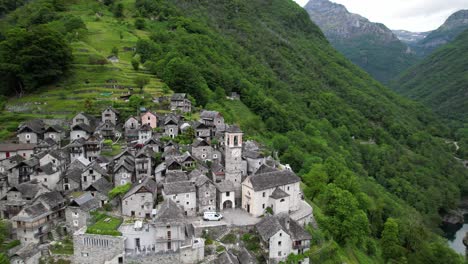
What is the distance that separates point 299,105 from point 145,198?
9530 centimetres

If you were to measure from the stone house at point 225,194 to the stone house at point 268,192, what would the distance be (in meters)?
1.65

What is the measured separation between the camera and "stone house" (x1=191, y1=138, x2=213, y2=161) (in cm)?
5544

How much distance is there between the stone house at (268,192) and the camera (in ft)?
155

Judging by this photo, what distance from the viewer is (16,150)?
182ft

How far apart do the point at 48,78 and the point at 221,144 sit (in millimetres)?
44860

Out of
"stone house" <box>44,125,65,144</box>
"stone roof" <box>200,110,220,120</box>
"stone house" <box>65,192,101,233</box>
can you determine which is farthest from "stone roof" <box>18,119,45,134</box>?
"stone roof" <box>200,110,220,120</box>

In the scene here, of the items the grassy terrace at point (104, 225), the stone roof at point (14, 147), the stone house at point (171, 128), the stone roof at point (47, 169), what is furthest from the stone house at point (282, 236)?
the stone roof at point (14, 147)

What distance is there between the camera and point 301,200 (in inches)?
2184

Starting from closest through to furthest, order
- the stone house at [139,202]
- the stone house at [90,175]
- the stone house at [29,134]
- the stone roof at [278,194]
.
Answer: the stone house at [139,202], the stone roof at [278,194], the stone house at [90,175], the stone house at [29,134]

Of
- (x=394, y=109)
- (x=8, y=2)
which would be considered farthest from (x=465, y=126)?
(x=8, y=2)

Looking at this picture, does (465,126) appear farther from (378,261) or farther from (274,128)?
(378,261)

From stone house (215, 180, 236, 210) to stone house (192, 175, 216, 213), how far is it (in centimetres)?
127

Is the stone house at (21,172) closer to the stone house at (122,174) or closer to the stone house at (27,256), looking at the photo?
the stone house at (122,174)

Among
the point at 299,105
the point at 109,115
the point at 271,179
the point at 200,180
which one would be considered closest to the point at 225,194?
the point at 200,180
